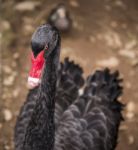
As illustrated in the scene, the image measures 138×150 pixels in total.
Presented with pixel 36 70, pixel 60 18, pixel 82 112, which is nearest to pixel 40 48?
pixel 36 70

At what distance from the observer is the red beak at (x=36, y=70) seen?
246cm

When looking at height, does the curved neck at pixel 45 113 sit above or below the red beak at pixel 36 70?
below

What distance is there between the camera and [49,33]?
2600 mm

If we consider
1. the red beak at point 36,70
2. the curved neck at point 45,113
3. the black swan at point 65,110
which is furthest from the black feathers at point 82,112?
the red beak at point 36,70

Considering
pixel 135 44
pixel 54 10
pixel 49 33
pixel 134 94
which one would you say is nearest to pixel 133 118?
pixel 134 94

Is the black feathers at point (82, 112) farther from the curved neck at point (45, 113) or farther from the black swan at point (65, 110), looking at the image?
the curved neck at point (45, 113)

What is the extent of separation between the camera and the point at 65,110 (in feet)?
10.9

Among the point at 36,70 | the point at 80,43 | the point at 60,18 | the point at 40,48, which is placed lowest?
the point at 36,70

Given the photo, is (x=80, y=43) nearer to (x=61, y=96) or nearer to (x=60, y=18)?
(x=60, y=18)

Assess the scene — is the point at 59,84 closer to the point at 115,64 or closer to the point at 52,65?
the point at 52,65

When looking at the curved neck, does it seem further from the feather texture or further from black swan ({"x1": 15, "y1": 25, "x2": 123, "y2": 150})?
the feather texture

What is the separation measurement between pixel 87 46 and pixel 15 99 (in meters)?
0.99

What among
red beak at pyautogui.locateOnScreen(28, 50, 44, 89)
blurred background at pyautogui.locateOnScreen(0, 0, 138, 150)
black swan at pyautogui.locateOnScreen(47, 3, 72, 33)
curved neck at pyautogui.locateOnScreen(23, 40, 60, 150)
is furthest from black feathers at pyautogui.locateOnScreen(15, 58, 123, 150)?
black swan at pyautogui.locateOnScreen(47, 3, 72, 33)

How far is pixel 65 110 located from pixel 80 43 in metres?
1.55
